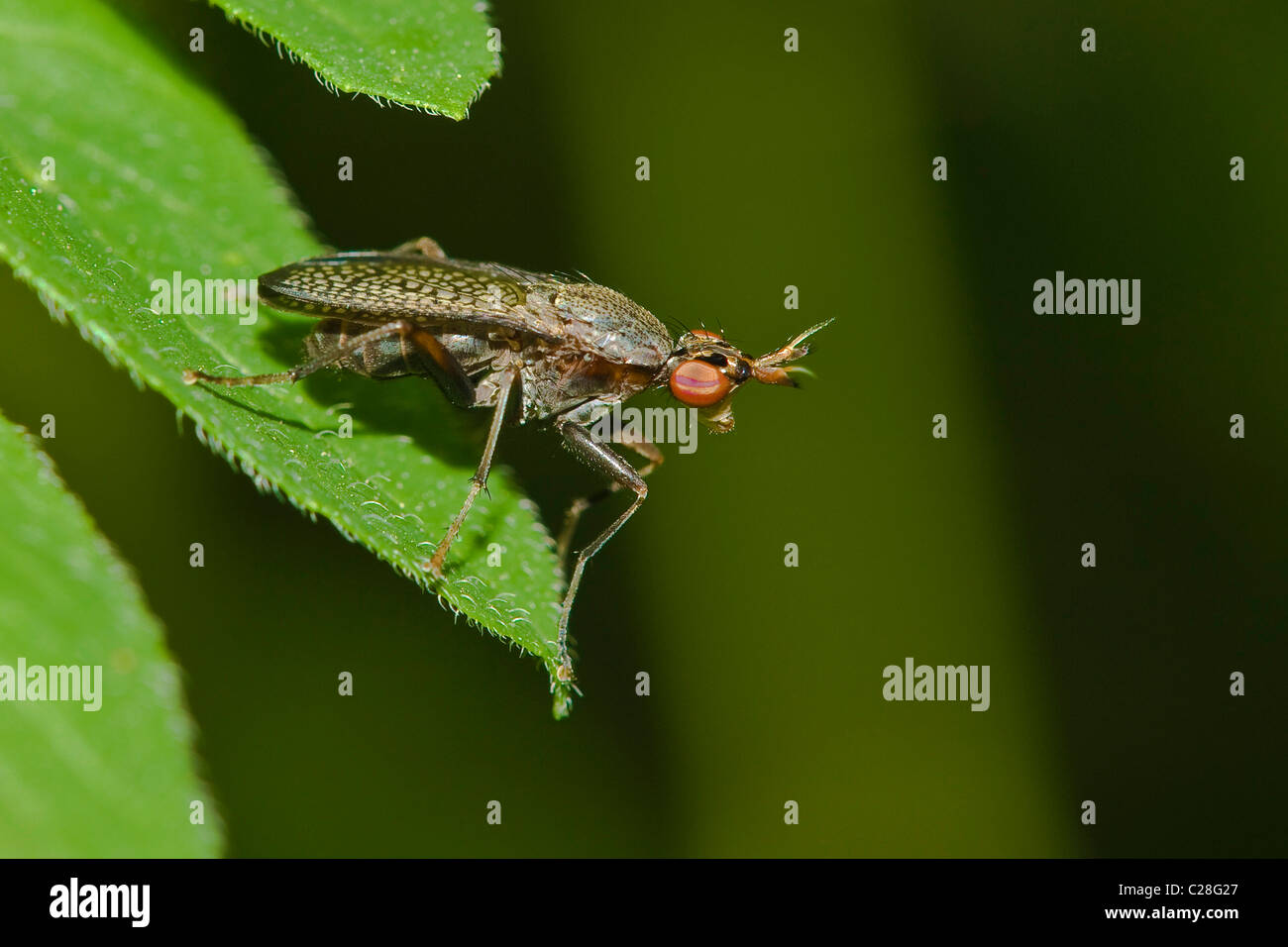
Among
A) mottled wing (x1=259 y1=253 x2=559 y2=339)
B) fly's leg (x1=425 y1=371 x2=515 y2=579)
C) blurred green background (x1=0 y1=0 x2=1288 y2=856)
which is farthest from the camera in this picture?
blurred green background (x1=0 y1=0 x2=1288 y2=856)

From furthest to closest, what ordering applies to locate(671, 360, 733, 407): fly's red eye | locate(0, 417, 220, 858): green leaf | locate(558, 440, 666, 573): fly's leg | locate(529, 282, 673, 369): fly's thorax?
1. locate(558, 440, 666, 573): fly's leg
2. locate(671, 360, 733, 407): fly's red eye
3. locate(529, 282, 673, 369): fly's thorax
4. locate(0, 417, 220, 858): green leaf

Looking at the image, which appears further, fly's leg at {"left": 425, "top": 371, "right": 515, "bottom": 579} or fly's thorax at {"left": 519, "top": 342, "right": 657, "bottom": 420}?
fly's thorax at {"left": 519, "top": 342, "right": 657, "bottom": 420}

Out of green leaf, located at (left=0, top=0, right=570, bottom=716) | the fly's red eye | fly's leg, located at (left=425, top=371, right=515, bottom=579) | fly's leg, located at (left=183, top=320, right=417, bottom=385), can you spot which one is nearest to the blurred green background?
the fly's red eye

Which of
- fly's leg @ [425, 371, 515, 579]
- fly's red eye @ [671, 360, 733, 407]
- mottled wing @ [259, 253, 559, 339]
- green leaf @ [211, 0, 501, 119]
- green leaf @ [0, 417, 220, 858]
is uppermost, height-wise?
green leaf @ [211, 0, 501, 119]

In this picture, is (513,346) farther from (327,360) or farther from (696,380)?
(327,360)

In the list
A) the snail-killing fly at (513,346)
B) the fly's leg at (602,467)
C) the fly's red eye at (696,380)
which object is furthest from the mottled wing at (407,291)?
the fly's red eye at (696,380)

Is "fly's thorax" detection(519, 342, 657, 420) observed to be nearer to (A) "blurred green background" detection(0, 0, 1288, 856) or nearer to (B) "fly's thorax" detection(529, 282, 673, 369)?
(B) "fly's thorax" detection(529, 282, 673, 369)

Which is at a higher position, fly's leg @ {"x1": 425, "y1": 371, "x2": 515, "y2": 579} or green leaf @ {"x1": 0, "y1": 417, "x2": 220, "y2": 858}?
fly's leg @ {"x1": 425, "y1": 371, "x2": 515, "y2": 579}
